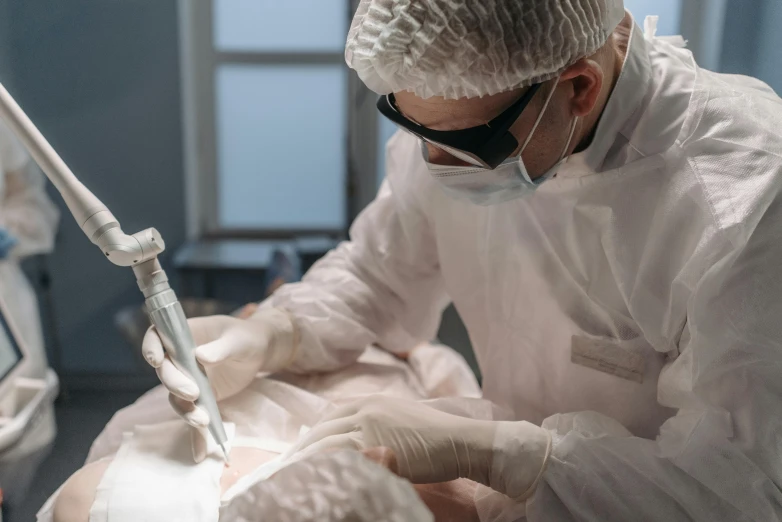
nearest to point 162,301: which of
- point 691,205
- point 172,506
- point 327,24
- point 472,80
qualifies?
point 172,506

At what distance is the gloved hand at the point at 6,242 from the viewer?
122 centimetres

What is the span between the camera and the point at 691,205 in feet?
3.36

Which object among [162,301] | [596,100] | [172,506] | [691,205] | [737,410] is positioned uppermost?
[596,100]

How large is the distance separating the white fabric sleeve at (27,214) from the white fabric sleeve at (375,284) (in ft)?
1.60

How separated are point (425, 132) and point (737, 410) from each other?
613 mm

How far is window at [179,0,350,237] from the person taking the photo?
1.55m

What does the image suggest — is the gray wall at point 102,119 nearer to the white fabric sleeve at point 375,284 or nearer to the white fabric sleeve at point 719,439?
the white fabric sleeve at point 375,284

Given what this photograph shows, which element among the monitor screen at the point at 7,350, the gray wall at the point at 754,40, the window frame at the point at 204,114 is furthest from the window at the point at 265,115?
the gray wall at the point at 754,40

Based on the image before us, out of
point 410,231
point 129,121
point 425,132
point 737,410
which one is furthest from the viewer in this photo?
point 410,231

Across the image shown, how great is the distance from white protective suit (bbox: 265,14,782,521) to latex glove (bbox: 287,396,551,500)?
4 centimetres

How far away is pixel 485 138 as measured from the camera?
1.02 m

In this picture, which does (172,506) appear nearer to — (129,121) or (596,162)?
(129,121)

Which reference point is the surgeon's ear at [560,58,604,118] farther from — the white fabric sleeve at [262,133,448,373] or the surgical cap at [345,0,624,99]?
the white fabric sleeve at [262,133,448,373]

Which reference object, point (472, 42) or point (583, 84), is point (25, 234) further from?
point (583, 84)
